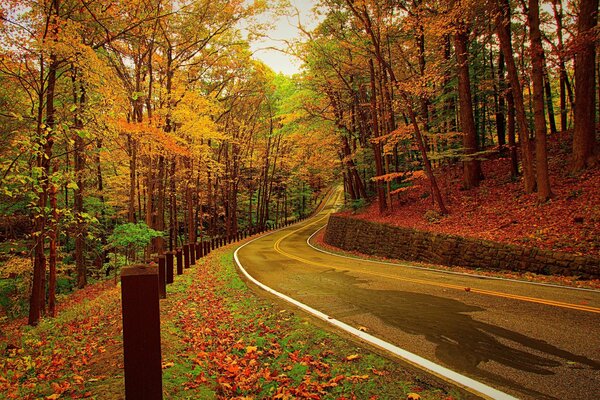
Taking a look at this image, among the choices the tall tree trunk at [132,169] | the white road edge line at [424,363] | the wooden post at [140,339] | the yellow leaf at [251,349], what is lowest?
the yellow leaf at [251,349]

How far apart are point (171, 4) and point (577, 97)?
17.3 metres

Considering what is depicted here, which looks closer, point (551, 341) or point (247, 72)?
point (551, 341)

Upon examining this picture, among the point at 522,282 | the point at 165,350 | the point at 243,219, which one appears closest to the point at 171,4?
the point at 165,350

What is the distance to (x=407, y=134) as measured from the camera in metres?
16.7

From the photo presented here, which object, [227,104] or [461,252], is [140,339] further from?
[227,104]

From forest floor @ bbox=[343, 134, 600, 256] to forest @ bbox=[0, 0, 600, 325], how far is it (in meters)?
0.52

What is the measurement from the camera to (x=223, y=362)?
4.00 metres

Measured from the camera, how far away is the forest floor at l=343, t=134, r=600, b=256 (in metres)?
9.39

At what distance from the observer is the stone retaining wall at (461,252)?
8.41 m

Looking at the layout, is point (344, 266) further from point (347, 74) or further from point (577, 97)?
point (347, 74)

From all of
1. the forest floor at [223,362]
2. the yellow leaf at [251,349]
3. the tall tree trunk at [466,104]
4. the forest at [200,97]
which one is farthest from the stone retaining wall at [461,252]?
the yellow leaf at [251,349]

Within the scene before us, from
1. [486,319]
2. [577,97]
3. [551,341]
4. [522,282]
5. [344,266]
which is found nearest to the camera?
[551,341]

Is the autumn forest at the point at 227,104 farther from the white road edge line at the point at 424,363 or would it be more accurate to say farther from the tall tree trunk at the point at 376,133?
the white road edge line at the point at 424,363

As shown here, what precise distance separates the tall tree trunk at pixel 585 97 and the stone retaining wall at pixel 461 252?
619cm
